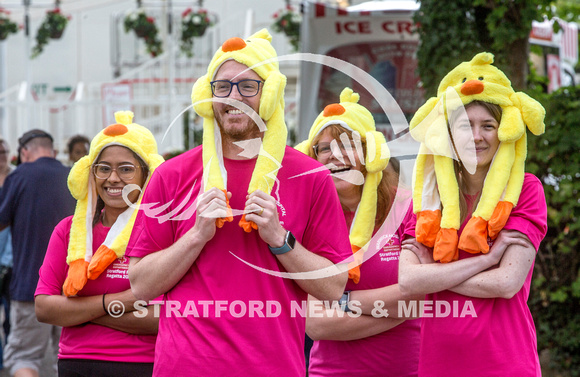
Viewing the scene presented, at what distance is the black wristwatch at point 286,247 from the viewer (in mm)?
2656

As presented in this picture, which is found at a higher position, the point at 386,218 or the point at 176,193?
the point at 176,193

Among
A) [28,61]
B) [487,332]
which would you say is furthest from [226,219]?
[28,61]

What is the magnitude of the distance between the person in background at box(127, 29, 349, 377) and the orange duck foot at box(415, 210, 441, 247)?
0.36 metres

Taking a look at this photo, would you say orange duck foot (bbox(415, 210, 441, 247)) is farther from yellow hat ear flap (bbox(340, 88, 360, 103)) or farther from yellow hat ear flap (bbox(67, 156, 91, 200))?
yellow hat ear flap (bbox(67, 156, 91, 200))

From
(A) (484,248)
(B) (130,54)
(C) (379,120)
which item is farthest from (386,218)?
(B) (130,54)

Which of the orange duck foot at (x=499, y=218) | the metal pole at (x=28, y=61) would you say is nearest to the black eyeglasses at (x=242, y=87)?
the orange duck foot at (x=499, y=218)

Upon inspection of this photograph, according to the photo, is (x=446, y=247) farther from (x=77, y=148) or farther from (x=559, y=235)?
(x=77, y=148)

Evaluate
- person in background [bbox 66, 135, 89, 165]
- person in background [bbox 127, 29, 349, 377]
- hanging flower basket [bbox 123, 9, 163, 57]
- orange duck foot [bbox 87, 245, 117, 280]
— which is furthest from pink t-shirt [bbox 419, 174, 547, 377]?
hanging flower basket [bbox 123, 9, 163, 57]

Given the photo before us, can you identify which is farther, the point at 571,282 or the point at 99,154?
the point at 571,282

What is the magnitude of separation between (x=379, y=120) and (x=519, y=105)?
5.49 metres

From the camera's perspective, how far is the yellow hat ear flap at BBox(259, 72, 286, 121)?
2.78 metres

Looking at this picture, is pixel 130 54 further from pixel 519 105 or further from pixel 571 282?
pixel 519 105

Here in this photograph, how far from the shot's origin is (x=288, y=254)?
2670mm

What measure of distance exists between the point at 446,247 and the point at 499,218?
24 cm
